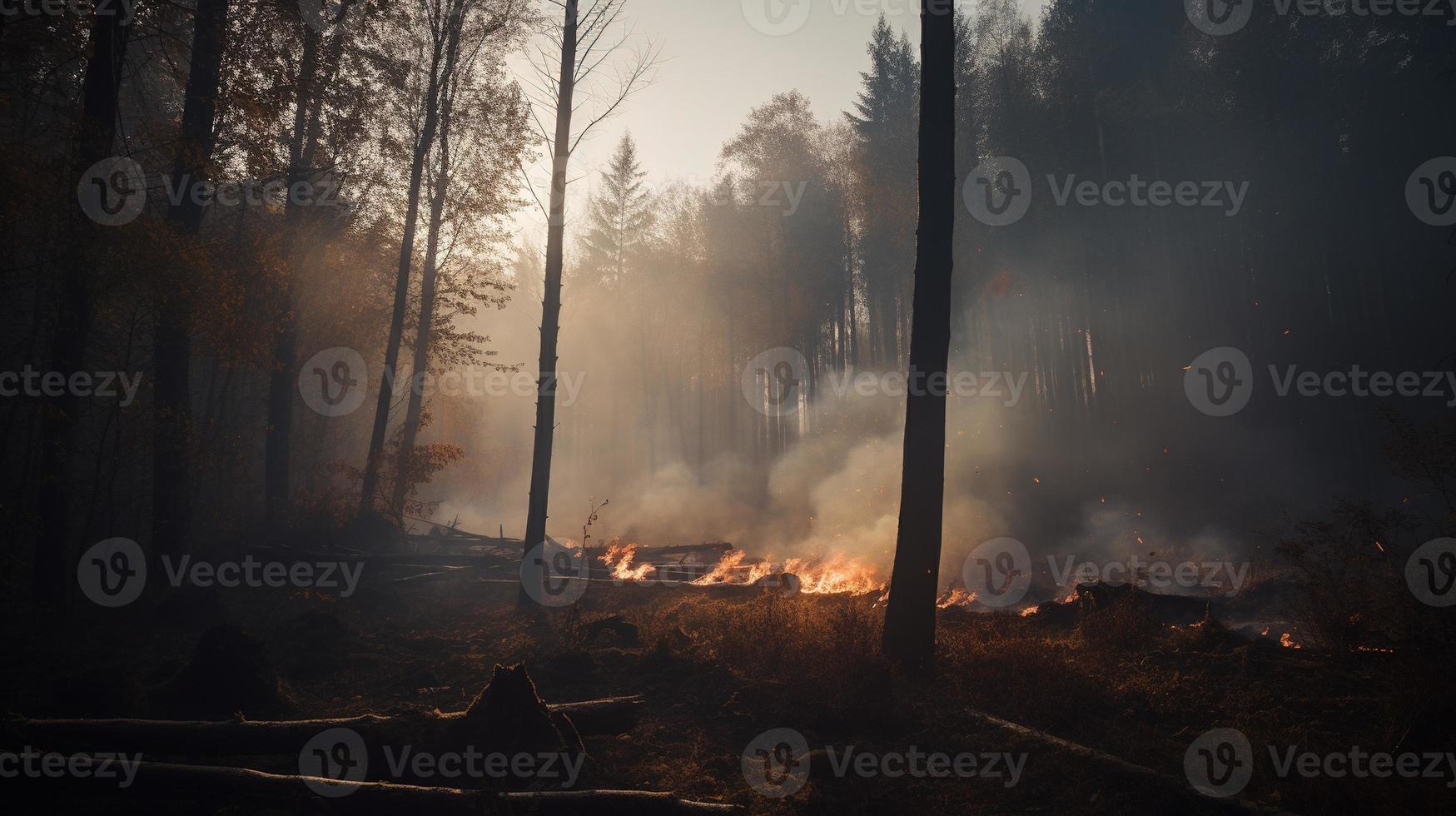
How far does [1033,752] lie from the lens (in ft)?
17.6

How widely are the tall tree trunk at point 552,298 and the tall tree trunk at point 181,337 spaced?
5224 millimetres

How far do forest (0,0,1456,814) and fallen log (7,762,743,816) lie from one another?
0.03 metres

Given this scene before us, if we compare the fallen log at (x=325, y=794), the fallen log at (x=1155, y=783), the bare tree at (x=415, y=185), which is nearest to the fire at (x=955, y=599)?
the fallen log at (x=1155, y=783)

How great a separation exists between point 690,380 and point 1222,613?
3760 cm

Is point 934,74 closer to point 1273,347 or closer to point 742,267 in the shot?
point 1273,347

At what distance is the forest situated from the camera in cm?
536

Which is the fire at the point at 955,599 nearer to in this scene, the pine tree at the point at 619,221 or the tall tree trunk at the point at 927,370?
the tall tree trunk at the point at 927,370

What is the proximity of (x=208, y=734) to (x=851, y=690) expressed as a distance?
5333 mm

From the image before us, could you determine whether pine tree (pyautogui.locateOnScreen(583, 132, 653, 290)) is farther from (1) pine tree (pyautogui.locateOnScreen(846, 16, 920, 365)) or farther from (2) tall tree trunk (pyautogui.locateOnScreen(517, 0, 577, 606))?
(2) tall tree trunk (pyautogui.locateOnScreen(517, 0, 577, 606))

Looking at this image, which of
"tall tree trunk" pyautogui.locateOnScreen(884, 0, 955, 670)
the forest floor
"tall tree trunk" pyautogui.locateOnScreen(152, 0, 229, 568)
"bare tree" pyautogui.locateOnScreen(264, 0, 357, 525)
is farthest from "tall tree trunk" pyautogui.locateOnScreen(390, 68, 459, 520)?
"tall tree trunk" pyautogui.locateOnScreen(884, 0, 955, 670)

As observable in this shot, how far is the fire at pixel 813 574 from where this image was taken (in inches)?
579

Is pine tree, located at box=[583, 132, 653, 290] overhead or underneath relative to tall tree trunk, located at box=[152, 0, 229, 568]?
overhead

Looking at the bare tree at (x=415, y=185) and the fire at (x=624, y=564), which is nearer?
the fire at (x=624, y=564)

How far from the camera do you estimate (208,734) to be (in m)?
4.92
